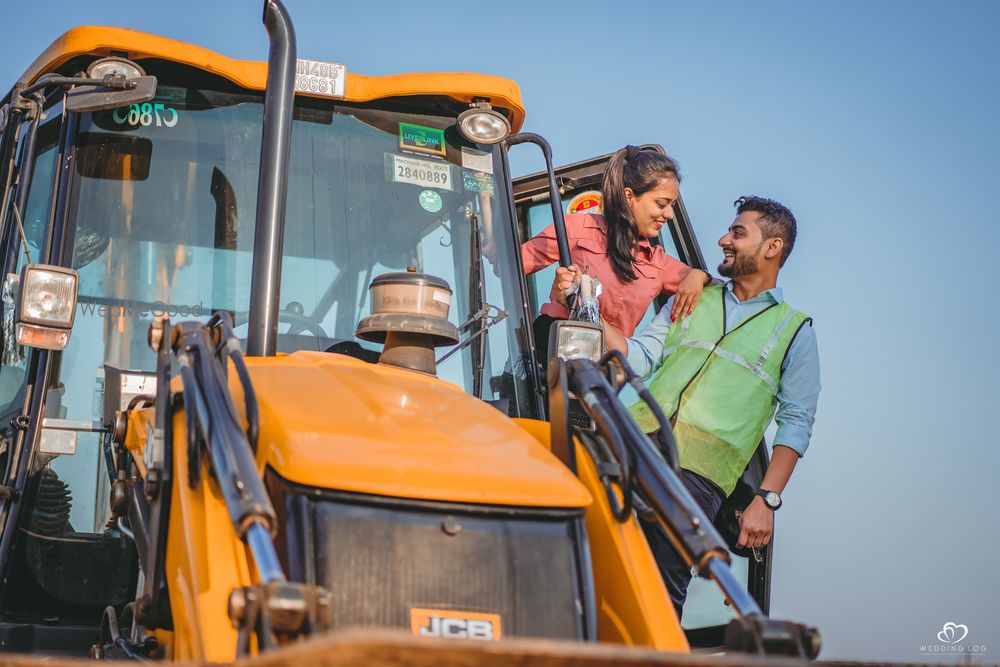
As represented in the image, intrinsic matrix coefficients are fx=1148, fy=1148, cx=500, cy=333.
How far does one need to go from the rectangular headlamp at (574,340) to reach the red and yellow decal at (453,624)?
116cm

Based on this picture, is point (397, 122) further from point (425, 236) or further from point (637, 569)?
point (637, 569)

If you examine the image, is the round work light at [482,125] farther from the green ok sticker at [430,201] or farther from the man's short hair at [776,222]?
the man's short hair at [776,222]

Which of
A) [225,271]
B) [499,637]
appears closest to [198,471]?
[499,637]

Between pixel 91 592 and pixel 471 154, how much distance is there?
2250 mm

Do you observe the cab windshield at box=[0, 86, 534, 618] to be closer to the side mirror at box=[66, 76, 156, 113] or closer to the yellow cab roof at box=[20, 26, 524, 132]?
the yellow cab roof at box=[20, 26, 524, 132]

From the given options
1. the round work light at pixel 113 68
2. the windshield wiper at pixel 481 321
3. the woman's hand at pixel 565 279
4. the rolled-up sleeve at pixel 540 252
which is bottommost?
the windshield wiper at pixel 481 321

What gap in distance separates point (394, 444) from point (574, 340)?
3.50ft

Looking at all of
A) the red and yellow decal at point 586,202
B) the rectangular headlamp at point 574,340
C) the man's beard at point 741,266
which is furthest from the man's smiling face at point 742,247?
the rectangular headlamp at point 574,340

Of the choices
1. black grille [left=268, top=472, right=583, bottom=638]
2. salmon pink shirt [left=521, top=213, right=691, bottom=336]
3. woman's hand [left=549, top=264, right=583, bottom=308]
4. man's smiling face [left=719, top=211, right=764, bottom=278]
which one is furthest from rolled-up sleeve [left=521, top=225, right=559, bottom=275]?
black grille [left=268, top=472, right=583, bottom=638]

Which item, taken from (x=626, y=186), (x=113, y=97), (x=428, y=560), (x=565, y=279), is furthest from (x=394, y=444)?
(x=626, y=186)

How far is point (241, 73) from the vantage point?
442cm

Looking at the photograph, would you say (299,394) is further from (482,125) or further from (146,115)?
(482,125)

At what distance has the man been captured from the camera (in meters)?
4.66

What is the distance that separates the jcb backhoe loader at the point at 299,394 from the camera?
8.66 ft
